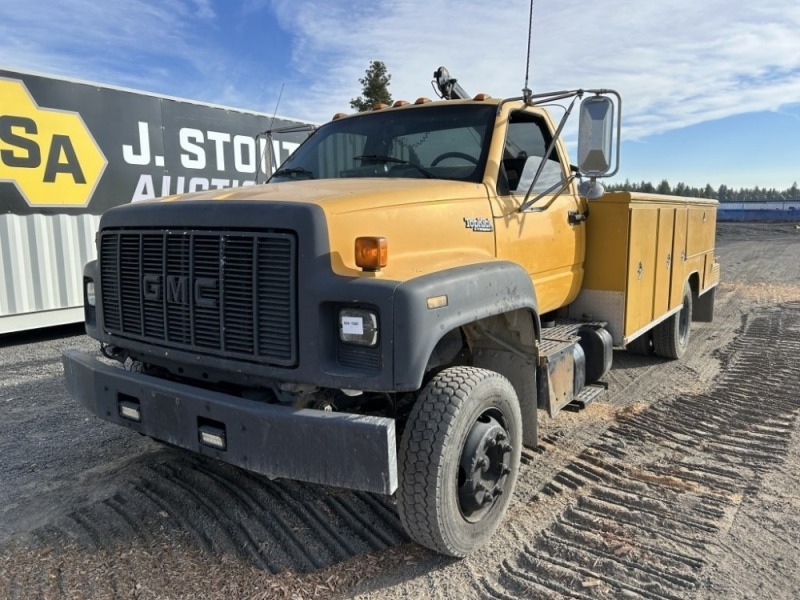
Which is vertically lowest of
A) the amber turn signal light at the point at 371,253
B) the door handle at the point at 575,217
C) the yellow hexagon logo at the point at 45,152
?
the amber turn signal light at the point at 371,253

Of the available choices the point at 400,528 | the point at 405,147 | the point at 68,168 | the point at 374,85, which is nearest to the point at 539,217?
the point at 405,147

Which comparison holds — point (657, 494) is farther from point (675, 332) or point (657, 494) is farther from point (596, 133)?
point (675, 332)

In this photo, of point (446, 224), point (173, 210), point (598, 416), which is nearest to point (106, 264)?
point (173, 210)

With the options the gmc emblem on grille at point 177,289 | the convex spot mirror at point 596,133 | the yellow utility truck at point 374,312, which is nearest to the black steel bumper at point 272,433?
the yellow utility truck at point 374,312

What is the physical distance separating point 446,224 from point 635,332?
2614 millimetres

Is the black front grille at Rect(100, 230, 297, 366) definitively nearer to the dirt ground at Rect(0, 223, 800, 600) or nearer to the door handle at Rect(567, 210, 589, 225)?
the dirt ground at Rect(0, 223, 800, 600)

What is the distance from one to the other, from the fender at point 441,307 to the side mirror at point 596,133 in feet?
2.86

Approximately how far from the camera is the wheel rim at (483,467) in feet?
9.64

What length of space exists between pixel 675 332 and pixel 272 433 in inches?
211

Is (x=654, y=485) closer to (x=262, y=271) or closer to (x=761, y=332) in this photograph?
(x=262, y=271)

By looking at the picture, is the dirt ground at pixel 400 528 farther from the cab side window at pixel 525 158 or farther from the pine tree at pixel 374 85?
the pine tree at pixel 374 85

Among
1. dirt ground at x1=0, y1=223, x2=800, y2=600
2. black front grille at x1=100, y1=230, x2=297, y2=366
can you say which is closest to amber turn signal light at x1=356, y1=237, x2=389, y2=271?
black front grille at x1=100, y1=230, x2=297, y2=366

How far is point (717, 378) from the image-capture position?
6164mm

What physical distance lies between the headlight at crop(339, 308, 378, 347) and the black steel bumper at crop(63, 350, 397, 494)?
1.06 ft
